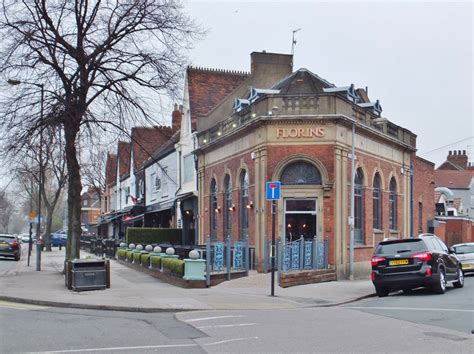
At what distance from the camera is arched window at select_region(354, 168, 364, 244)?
25625 millimetres

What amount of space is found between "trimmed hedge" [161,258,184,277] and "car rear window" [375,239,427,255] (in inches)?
241

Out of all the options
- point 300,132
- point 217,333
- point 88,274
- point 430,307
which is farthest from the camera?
point 300,132

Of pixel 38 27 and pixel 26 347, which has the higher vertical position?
pixel 38 27

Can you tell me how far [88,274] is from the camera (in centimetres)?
1759

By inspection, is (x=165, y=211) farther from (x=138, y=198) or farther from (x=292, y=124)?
(x=292, y=124)

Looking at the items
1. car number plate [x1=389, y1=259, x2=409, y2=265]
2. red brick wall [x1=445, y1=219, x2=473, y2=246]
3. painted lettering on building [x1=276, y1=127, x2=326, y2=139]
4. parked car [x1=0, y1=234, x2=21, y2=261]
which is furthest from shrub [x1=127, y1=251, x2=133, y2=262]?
red brick wall [x1=445, y1=219, x2=473, y2=246]

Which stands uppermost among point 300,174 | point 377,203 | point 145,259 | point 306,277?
point 300,174

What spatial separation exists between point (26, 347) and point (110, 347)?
Answer: 1.25 m

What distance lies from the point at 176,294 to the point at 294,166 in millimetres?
8402

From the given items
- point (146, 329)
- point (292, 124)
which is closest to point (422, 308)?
point (146, 329)

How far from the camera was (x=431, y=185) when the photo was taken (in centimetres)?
3578

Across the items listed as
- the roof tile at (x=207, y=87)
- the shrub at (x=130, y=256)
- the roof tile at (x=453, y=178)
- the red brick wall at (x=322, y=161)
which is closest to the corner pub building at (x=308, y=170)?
the red brick wall at (x=322, y=161)

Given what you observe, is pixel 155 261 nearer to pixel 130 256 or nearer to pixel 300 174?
pixel 130 256

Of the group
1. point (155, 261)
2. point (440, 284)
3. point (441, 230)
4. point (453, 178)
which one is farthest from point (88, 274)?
point (453, 178)
